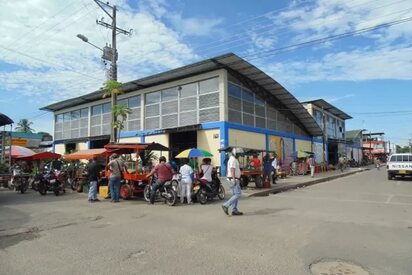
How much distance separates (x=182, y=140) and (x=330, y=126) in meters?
28.1

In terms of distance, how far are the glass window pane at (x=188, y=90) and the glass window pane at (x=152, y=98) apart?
2.94 m

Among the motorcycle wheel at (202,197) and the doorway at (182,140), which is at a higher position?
the doorway at (182,140)

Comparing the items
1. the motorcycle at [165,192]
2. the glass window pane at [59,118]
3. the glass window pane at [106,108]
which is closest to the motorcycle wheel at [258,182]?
the motorcycle at [165,192]

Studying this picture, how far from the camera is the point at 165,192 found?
538 inches

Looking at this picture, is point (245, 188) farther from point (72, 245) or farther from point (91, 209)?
point (72, 245)

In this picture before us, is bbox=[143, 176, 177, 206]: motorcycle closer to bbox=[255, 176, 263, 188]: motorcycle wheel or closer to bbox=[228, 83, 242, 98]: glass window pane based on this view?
bbox=[255, 176, 263, 188]: motorcycle wheel

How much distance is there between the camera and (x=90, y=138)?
4019 centimetres

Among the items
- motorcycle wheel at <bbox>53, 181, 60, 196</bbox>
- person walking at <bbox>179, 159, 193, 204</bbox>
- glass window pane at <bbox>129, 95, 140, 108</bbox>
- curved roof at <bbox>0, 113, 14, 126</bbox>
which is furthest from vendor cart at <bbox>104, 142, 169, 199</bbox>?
glass window pane at <bbox>129, 95, 140, 108</bbox>

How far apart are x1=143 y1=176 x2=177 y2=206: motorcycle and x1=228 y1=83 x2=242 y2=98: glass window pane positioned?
16444mm

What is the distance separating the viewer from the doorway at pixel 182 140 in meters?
32.6

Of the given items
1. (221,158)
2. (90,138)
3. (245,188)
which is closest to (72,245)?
(245,188)

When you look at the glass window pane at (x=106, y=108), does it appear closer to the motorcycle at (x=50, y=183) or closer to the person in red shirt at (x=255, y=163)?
the motorcycle at (x=50, y=183)

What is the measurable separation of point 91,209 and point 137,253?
631 centimetres

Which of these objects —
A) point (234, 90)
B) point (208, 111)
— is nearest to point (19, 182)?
point (208, 111)
